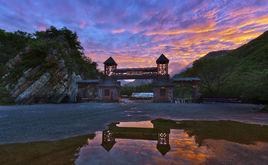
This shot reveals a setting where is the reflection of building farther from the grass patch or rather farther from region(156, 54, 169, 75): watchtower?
region(156, 54, 169, 75): watchtower

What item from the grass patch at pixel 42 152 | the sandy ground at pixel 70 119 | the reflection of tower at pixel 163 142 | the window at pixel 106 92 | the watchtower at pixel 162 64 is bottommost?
the reflection of tower at pixel 163 142

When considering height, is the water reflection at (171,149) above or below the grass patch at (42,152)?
below

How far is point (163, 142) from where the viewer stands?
8336mm

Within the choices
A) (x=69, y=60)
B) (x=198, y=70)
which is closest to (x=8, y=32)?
(x=69, y=60)

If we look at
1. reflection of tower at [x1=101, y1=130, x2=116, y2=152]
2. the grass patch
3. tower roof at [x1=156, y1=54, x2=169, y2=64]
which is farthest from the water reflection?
tower roof at [x1=156, y1=54, x2=169, y2=64]

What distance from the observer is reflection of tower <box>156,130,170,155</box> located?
278 inches

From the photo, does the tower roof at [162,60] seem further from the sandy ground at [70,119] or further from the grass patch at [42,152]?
the grass patch at [42,152]

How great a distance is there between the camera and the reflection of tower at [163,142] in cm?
706

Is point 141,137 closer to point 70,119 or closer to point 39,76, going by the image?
point 70,119

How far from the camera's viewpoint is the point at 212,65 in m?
49.4

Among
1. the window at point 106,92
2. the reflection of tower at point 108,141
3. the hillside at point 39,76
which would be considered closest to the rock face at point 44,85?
the hillside at point 39,76

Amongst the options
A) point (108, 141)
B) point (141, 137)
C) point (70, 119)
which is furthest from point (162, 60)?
point (108, 141)

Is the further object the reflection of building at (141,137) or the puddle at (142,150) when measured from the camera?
the reflection of building at (141,137)

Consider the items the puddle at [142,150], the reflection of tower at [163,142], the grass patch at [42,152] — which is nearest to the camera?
the grass patch at [42,152]
